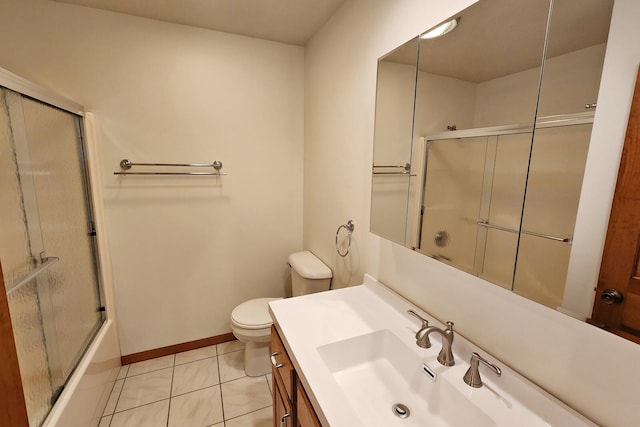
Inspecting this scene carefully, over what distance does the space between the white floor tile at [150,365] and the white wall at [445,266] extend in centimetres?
146

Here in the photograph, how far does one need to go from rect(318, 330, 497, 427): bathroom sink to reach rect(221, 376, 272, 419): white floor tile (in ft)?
3.55

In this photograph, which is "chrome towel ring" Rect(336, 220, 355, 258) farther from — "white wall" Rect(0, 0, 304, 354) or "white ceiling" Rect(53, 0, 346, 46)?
"white ceiling" Rect(53, 0, 346, 46)

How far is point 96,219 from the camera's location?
185cm

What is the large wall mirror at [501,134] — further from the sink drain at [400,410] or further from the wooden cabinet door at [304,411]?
the wooden cabinet door at [304,411]

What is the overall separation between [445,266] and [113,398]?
2.21m

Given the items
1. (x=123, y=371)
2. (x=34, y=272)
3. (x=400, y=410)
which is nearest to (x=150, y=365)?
(x=123, y=371)

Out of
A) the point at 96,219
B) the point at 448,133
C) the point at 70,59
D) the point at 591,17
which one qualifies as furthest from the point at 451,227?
the point at 70,59

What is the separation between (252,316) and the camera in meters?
1.95

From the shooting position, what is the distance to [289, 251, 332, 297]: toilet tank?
6.11 feet

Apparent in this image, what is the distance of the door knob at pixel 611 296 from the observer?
0.58 meters

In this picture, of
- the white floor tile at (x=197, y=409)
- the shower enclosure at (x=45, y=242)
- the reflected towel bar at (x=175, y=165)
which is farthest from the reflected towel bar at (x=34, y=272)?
the white floor tile at (x=197, y=409)

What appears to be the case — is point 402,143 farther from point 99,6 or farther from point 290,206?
point 99,6

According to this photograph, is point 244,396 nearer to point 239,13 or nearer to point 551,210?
point 551,210

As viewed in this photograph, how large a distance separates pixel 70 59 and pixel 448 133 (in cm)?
219
